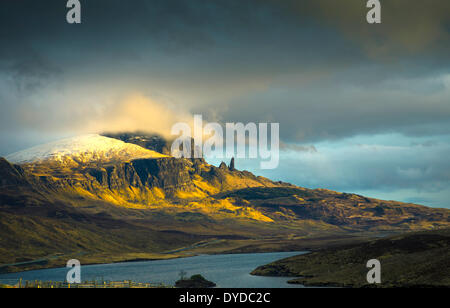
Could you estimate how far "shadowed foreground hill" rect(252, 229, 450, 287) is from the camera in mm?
138125

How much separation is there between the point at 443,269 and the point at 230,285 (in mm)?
69291

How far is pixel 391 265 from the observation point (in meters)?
158

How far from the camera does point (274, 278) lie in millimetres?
188875

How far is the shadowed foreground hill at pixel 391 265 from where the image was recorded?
138 meters

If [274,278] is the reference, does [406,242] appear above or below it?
above
